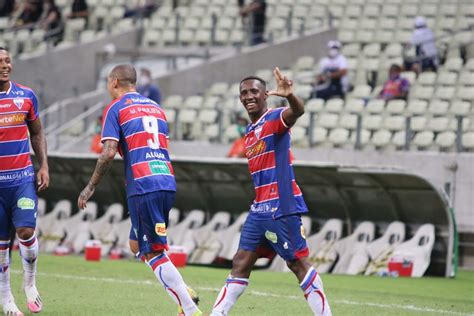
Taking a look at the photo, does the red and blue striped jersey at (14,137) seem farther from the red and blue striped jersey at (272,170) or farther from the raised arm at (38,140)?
the red and blue striped jersey at (272,170)

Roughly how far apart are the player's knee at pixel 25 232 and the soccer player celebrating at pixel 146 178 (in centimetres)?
123

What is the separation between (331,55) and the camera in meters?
23.0

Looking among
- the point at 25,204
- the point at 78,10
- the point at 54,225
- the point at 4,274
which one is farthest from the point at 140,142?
the point at 78,10

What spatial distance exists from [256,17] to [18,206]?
1710 centimetres

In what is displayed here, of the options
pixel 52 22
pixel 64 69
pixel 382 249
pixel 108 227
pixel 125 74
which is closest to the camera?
pixel 125 74

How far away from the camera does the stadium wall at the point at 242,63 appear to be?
85.8 feet

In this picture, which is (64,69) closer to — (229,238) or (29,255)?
(229,238)

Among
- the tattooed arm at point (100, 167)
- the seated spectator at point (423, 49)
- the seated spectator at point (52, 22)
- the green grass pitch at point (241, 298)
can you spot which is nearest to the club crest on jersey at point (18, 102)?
the tattooed arm at point (100, 167)

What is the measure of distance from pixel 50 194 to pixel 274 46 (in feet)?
23.2

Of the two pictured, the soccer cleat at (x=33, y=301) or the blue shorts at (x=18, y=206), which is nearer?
the blue shorts at (x=18, y=206)

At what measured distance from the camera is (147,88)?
2211 centimetres

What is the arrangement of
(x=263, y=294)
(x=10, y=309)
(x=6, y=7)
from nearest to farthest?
(x=10, y=309) → (x=263, y=294) → (x=6, y=7)

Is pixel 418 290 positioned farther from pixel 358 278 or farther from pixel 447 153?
pixel 447 153

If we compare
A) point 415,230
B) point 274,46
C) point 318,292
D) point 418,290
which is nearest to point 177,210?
point 415,230
